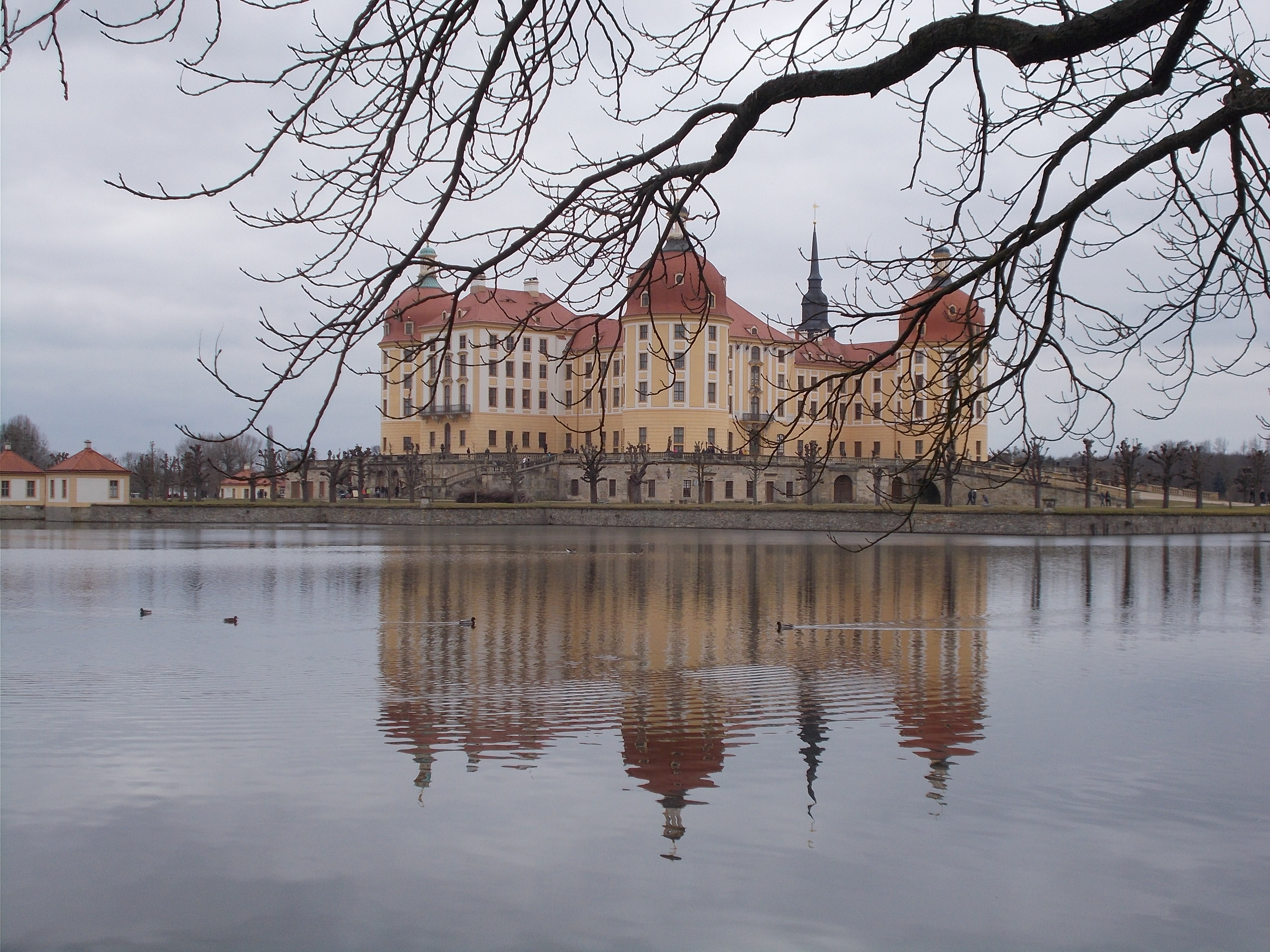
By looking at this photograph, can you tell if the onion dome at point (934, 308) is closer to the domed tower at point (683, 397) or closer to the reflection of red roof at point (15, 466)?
the domed tower at point (683, 397)

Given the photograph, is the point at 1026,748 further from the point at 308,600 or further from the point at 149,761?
the point at 308,600

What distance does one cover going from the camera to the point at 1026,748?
1052cm

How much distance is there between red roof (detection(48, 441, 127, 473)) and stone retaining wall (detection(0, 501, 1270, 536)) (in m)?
3.00

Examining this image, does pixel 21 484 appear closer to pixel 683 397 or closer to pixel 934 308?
pixel 683 397

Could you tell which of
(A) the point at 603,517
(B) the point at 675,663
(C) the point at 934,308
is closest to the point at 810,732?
(B) the point at 675,663

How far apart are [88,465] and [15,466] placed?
4580 mm

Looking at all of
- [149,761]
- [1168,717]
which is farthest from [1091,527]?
[149,761]

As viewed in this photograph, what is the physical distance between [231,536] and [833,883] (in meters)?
46.4

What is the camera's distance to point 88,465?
67.6 metres

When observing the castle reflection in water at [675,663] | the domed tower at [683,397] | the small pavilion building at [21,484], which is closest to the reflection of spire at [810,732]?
the castle reflection in water at [675,663]

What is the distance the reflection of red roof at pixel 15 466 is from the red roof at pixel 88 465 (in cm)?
81

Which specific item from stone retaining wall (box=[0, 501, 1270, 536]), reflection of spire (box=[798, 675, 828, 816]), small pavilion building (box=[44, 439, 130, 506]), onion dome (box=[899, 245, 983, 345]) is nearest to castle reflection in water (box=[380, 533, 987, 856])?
reflection of spire (box=[798, 675, 828, 816])

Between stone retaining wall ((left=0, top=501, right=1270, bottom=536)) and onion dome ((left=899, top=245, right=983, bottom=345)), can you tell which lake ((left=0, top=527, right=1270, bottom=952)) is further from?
stone retaining wall ((left=0, top=501, right=1270, bottom=536))

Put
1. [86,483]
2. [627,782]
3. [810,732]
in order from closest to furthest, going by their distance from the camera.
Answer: [627,782] < [810,732] < [86,483]
